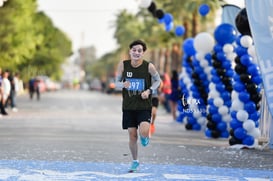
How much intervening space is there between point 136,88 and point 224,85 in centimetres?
749

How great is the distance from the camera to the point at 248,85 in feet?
48.6

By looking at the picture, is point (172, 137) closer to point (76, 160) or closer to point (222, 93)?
point (222, 93)

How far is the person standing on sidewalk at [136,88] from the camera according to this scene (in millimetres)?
10203

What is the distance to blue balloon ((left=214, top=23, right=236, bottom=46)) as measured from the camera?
16.7m

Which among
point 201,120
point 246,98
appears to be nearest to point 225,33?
point 246,98

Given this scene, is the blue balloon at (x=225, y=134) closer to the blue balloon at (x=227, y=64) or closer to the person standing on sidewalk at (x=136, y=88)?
the blue balloon at (x=227, y=64)

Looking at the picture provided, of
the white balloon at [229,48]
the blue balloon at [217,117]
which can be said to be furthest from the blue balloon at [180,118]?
the white balloon at [229,48]

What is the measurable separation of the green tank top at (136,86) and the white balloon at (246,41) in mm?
4897

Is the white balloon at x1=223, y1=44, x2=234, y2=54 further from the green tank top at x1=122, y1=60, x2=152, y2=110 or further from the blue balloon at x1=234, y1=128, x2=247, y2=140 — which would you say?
the green tank top at x1=122, y1=60, x2=152, y2=110

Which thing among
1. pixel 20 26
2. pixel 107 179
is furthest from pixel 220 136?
pixel 20 26

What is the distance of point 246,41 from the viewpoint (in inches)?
578

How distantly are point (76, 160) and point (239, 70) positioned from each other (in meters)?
4.99

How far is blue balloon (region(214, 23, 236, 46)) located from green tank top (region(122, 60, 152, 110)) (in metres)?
6.71

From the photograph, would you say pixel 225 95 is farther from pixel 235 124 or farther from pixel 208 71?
pixel 208 71
